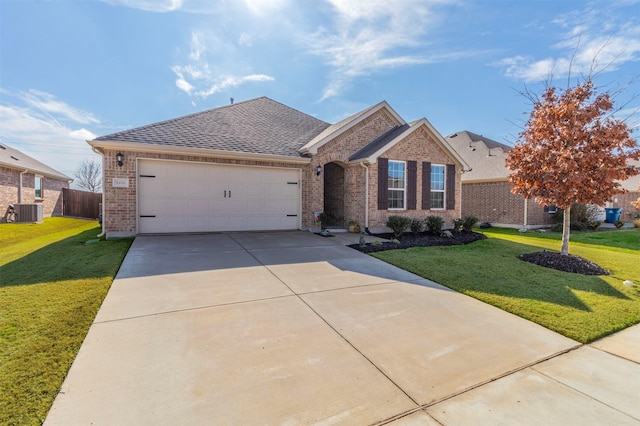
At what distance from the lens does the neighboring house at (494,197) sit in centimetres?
1566

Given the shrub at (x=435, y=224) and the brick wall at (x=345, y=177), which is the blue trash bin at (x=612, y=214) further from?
the brick wall at (x=345, y=177)

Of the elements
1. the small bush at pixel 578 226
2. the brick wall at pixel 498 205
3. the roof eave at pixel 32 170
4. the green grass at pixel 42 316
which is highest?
the roof eave at pixel 32 170

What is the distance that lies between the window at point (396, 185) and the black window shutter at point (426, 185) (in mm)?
986

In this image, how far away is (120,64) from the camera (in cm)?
1230

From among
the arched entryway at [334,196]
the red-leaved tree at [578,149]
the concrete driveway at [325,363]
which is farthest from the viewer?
the arched entryway at [334,196]

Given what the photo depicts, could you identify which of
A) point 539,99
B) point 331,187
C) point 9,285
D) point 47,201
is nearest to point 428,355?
point 9,285

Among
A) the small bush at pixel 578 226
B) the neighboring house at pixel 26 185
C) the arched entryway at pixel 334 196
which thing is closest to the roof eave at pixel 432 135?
the arched entryway at pixel 334 196

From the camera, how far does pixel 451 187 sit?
42.4 feet

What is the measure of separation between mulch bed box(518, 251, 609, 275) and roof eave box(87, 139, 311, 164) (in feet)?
24.7

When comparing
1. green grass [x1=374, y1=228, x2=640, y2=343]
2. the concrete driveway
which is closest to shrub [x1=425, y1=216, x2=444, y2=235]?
green grass [x1=374, y1=228, x2=640, y2=343]

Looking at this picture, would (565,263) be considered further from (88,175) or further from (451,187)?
(88,175)

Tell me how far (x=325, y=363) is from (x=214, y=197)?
341 inches

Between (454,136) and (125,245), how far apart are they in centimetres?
2271

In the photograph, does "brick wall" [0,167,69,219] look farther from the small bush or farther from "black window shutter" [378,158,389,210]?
the small bush
